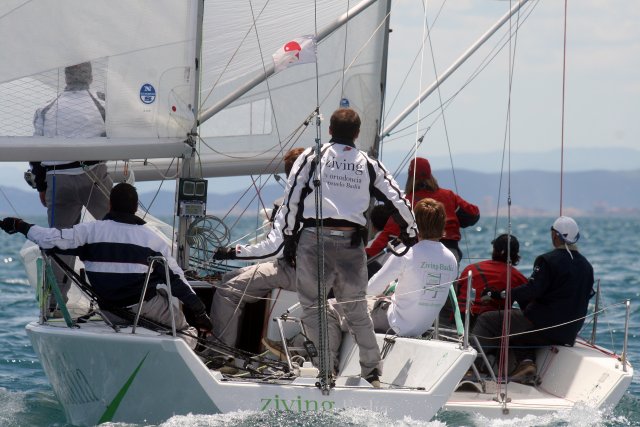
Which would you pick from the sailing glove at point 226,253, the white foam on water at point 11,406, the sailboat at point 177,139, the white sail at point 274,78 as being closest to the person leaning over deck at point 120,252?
the sailboat at point 177,139

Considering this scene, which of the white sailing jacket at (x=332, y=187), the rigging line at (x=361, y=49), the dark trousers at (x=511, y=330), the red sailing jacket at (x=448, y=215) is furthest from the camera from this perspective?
the rigging line at (x=361, y=49)

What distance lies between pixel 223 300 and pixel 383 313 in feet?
3.18

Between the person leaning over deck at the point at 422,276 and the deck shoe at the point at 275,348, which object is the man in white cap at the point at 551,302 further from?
the deck shoe at the point at 275,348

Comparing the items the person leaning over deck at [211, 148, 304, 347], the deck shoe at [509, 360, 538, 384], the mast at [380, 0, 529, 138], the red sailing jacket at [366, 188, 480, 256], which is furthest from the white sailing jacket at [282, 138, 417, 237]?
the mast at [380, 0, 529, 138]

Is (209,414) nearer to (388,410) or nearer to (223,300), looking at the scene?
(388,410)

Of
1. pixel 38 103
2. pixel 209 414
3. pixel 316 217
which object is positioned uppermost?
pixel 38 103

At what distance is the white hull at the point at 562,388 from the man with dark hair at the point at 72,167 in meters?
2.60

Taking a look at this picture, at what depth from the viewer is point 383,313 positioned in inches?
300

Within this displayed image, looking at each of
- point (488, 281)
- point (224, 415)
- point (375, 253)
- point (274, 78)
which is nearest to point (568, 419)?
point (488, 281)

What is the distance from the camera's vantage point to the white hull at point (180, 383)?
6.38 metres

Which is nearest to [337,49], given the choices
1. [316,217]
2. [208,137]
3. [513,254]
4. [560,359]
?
[208,137]

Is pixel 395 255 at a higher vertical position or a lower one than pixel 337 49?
lower

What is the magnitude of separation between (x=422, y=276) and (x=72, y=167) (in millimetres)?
2453

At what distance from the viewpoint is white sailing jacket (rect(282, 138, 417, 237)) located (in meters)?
6.76
